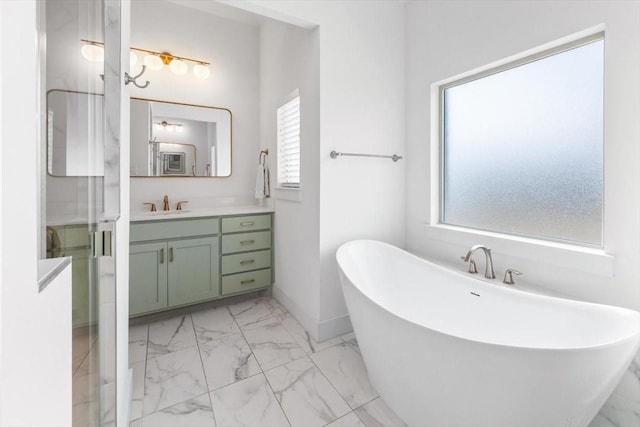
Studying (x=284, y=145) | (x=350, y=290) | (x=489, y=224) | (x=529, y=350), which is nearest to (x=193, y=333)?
(x=350, y=290)

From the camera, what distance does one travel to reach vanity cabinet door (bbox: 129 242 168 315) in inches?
90.7

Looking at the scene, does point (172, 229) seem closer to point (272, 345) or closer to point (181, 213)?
point (181, 213)

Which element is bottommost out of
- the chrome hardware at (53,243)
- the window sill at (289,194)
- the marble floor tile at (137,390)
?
the marble floor tile at (137,390)

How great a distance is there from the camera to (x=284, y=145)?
2773 mm

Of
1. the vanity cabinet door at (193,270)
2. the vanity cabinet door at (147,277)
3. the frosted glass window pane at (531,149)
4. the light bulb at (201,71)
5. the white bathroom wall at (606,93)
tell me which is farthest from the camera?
the light bulb at (201,71)

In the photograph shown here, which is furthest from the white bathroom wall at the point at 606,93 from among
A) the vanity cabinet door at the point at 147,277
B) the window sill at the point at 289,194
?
the vanity cabinet door at the point at 147,277

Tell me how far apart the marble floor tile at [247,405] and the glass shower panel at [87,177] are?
1.84 feet

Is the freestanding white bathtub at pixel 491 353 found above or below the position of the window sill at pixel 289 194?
below

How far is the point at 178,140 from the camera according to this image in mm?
2938

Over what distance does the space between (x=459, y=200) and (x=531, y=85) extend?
0.84m

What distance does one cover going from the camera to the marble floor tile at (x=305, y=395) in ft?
4.84

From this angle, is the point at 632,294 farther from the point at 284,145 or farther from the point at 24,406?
the point at 284,145

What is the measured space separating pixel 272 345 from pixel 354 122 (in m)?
1.77

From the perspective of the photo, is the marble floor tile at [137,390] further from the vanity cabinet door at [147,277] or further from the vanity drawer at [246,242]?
the vanity drawer at [246,242]
